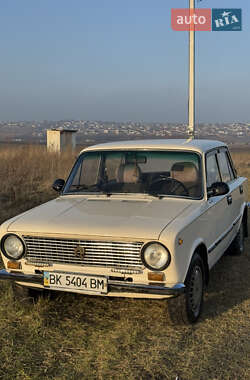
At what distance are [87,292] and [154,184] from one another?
5.18 feet

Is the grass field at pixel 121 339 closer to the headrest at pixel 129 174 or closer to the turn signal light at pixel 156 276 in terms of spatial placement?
the turn signal light at pixel 156 276

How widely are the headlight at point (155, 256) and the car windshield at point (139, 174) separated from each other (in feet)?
3.88

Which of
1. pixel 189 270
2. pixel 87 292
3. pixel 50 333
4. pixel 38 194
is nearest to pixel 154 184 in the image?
pixel 189 270

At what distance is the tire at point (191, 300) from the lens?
3924mm

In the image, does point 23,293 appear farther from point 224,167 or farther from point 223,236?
A: point 224,167

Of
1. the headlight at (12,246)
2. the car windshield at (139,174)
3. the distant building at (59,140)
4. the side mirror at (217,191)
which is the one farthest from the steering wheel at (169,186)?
the distant building at (59,140)

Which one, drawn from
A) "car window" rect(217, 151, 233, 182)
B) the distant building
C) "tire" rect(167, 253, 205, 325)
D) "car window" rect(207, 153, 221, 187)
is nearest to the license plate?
"tire" rect(167, 253, 205, 325)

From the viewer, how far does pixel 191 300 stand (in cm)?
411

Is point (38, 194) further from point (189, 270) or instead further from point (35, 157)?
point (189, 270)

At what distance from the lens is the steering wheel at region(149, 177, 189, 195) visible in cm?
479

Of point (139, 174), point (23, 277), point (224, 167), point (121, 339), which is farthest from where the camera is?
point (224, 167)

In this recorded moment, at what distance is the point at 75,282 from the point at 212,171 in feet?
7.54

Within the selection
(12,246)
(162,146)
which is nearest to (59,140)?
(162,146)

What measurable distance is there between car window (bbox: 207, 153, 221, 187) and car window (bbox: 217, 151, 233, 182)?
0.83ft
